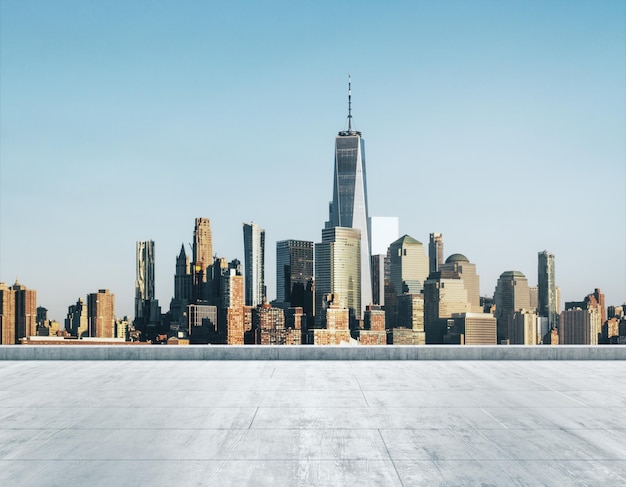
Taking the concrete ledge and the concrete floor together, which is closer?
the concrete floor

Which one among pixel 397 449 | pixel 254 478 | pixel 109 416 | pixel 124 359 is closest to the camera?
pixel 254 478

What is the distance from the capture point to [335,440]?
41.8ft

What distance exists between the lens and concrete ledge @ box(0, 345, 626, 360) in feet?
84.6

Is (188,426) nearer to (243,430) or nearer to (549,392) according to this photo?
(243,430)

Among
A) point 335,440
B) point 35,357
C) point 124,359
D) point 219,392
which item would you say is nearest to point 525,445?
point 335,440

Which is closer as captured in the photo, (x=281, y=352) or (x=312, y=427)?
(x=312, y=427)

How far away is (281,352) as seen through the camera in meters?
25.9

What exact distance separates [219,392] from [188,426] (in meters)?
4.10

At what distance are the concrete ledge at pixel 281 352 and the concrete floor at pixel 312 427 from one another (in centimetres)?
308

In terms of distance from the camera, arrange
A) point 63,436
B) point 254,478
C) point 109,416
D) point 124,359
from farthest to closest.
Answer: point 124,359, point 109,416, point 63,436, point 254,478

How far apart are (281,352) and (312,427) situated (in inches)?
476

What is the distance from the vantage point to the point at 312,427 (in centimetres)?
1383

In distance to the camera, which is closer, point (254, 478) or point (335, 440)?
point (254, 478)

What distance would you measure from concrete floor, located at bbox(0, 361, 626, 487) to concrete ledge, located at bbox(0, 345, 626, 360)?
3076mm
